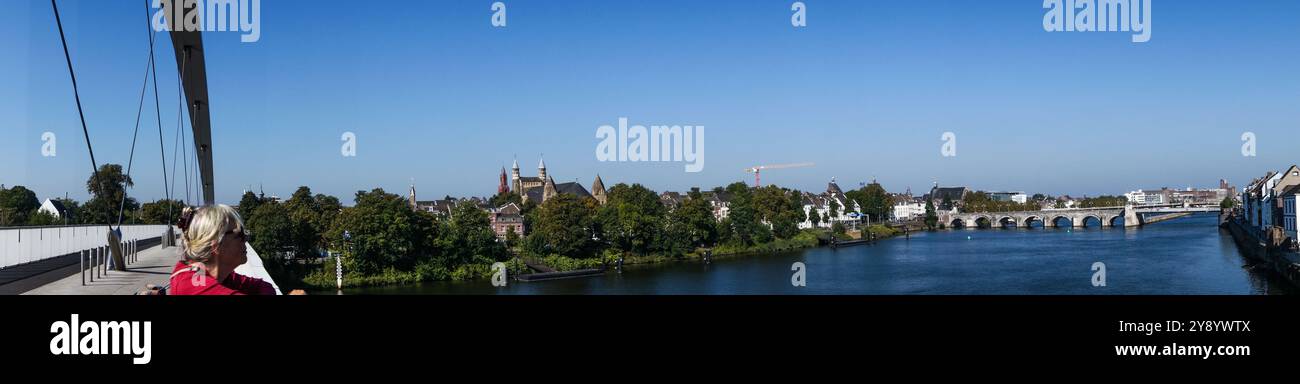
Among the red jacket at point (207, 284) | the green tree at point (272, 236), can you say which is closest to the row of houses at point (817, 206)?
the green tree at point (272, 236)

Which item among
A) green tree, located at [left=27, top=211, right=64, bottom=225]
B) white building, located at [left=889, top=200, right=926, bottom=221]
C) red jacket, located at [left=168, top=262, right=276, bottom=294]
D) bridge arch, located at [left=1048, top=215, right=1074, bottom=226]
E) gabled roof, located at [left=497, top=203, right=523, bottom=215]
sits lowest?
bridge arch, located at [left=1048, top=215, right=1074, bottom=226]

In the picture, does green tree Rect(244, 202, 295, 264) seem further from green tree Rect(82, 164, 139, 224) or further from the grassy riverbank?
green tree Rect(82, 164, 139, 224)

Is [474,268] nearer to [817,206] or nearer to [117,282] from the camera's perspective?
[117,282]

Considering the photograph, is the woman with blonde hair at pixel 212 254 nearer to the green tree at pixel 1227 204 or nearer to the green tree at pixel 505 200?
the green tree at pixel 505 200

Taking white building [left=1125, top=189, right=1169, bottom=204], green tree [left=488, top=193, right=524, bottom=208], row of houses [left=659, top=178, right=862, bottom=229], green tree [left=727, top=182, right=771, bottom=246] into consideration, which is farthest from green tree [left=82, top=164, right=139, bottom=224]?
white building [left=1125, top=189, right=1169, bottom=204]

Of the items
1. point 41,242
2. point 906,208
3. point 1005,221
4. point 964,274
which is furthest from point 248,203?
point 906,208

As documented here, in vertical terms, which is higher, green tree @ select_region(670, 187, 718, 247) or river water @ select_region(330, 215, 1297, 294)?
green tree @ select_region(670, 187, 718, 247)
